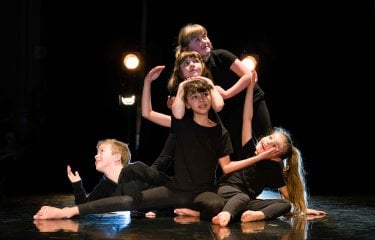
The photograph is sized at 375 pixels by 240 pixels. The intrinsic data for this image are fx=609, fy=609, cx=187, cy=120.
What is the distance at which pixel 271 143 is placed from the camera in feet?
9.33

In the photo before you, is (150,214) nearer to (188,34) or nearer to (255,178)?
(255,178)

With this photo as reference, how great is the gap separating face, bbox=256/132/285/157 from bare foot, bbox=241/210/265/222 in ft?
1.09

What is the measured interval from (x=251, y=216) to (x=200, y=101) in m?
0.56

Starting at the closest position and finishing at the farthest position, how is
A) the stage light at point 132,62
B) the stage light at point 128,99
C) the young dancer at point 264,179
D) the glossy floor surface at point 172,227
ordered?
the glossy floor surface at point 172,227, the young dancer at point 264,179, the stage light at point 132,62, the stage light at point 128,99

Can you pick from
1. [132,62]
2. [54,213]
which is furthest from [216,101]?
[132,62]

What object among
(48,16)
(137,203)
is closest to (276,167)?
(137,203)

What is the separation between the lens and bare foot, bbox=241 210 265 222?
8.61 feet

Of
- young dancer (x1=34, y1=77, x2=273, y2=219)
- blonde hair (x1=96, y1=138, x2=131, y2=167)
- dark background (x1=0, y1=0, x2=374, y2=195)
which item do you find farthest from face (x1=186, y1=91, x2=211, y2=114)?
dark background (x1=0, y1=0, x2=374, y2=195)

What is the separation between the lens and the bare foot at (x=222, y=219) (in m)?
2.47

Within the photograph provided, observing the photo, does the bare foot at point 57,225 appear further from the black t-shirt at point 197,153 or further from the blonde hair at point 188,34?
the blonde hair at point 188,34

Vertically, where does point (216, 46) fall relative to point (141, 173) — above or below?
above

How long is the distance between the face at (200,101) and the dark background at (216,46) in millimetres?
2161

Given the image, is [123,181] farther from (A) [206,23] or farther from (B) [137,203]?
(A) [206,23]

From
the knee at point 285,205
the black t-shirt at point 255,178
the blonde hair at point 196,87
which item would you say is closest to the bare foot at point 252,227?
the knee at point 285,205
